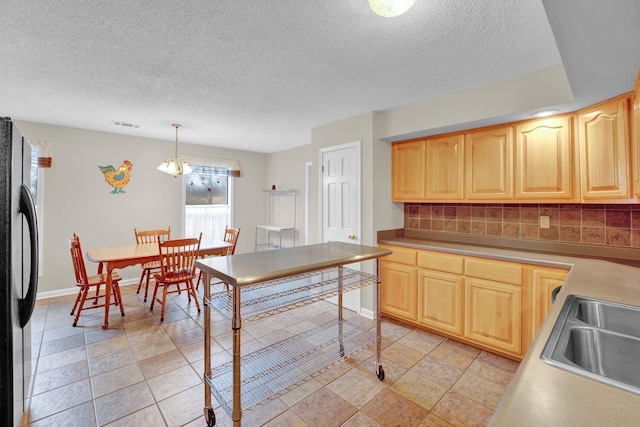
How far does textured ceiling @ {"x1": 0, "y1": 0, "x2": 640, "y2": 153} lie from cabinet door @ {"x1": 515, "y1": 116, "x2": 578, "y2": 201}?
41cm

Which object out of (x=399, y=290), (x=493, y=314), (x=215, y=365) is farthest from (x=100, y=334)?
(x=493, y=314)

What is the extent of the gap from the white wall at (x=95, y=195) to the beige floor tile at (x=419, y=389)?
4.28 meters

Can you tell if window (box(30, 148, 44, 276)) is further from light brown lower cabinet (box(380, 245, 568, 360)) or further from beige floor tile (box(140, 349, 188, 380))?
light brown lower cabinet (box(380, 245, 568, 360))

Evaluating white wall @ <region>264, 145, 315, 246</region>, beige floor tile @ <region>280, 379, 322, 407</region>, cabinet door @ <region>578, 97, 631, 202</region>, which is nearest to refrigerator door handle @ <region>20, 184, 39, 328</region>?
beige floor tile @ <region>280, 379, 322, 407</region>

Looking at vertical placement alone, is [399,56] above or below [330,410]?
above

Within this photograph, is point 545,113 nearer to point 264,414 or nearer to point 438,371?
point 438,371

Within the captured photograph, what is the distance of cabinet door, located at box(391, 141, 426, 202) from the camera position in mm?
3201

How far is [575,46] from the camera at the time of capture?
1.40m

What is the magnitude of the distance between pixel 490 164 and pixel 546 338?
215 centimetres

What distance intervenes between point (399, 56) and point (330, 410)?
2491 millimetres

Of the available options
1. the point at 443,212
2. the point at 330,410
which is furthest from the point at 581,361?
the point at 443,212

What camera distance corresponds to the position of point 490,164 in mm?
2709

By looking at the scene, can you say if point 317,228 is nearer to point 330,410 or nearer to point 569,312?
point 330,410

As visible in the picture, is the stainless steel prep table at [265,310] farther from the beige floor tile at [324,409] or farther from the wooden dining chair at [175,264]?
the wooden dining chair at [175,264]
